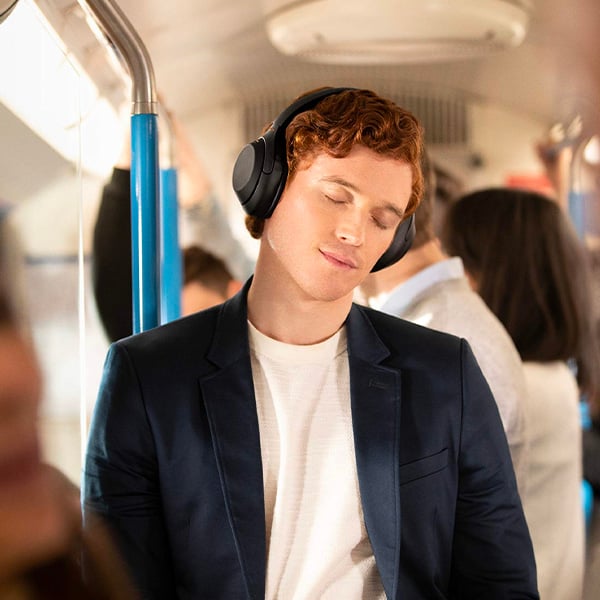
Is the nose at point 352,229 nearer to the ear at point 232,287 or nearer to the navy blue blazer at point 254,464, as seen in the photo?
the navy blue blazer at point 254,464

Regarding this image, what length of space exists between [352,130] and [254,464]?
351mm

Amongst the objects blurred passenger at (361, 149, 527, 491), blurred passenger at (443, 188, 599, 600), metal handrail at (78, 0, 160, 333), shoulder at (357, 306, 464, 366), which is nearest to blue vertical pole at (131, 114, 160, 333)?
metal handrail at (78, 0, 160, 333)

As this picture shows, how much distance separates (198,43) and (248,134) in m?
0.59

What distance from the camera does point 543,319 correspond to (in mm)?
1727

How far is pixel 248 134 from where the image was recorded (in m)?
3.27

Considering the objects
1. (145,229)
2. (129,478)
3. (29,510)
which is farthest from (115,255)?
(29,510)

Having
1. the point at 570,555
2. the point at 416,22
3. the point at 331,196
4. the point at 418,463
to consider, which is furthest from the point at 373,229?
the point at 416,22

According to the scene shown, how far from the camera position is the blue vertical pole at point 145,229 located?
1.14 meters

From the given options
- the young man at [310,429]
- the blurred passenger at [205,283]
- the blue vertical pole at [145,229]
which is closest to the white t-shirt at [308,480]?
the young man at [310,429]

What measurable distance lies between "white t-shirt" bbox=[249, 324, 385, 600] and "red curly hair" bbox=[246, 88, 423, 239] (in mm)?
208

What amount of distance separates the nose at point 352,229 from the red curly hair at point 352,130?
0.21 ft

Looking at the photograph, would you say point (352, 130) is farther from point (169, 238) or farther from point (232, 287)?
point (232, 287)

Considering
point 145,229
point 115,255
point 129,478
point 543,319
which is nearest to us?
point 129,478

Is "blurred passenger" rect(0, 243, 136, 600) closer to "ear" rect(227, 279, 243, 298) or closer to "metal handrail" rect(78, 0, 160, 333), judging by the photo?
"metal handrail" rect(78, 0, 160, 333)
